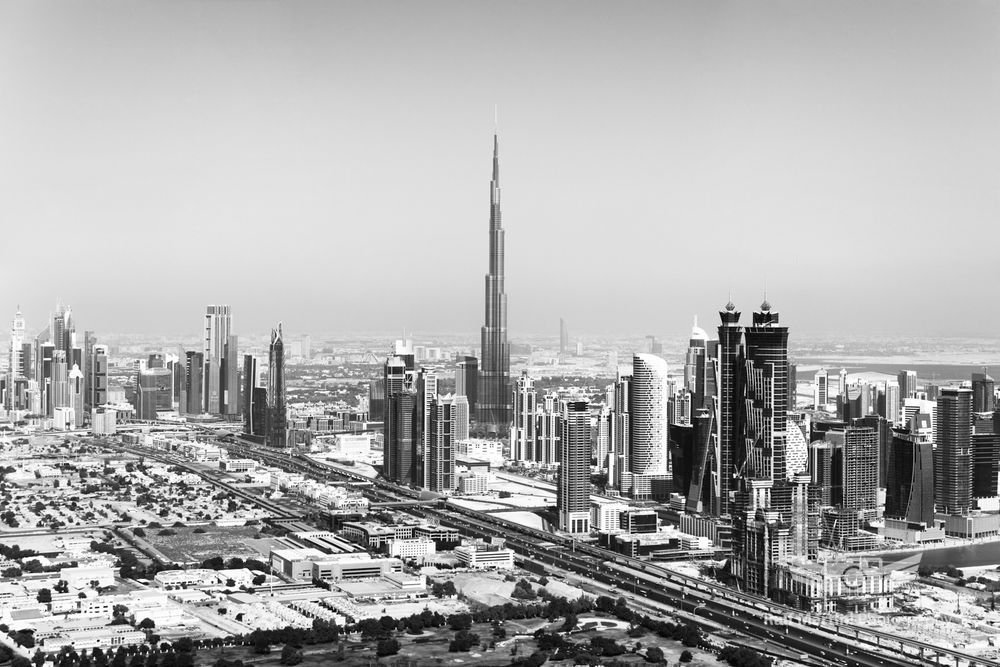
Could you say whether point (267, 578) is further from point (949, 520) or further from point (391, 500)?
point (949, 520)

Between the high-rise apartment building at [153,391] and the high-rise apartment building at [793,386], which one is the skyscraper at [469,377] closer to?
the high-rise apartment building at [153,391]

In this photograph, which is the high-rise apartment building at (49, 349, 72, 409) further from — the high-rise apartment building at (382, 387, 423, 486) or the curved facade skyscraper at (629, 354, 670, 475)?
the curved facade skyscraper at (629, 354, 670, 475)

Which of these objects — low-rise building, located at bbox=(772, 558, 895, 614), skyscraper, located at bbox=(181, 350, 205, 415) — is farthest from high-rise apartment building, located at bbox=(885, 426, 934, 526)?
skyscraper, located at bbox=(181, 350, 205, 415)

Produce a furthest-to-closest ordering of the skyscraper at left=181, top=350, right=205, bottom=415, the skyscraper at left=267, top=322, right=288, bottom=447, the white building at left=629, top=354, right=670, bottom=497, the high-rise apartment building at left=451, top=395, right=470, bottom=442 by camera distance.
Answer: the skyscraper at left=181, top=350, right=205, bottom=415 → the skyscraper at left=267, top=322, right=288, bottom=447 → the high-rise apartment building at left=451, top=395, right=470, bottom=442 → the white building at left=629, top=354, right=670, bottom=497

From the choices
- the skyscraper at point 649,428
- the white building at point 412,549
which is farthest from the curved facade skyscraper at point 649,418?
the white building at point 412,549

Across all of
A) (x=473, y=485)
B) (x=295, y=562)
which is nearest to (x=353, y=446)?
(x=473, y=485)

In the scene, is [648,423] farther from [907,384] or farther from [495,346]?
[495,346]
